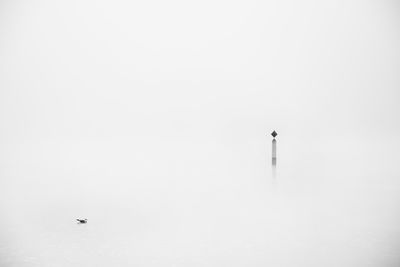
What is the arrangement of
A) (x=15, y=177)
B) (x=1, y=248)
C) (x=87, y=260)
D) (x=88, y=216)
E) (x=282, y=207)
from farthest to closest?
(x=15, y=177), (x=282, y=207), (x=88, y=216), (x=1, y=248), (x=87, y=260)

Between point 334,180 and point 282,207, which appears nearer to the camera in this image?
point 282,207

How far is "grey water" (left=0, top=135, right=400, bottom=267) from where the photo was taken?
11805mm

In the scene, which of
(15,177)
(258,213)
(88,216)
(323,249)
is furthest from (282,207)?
(15,177)

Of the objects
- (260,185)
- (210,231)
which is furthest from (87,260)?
(260,185)

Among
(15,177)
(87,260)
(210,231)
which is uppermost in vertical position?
(15,177)

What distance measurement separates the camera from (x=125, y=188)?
25.0m

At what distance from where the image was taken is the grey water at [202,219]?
11.8 m

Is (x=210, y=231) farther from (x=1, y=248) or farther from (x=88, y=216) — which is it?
(x=1, y=248)

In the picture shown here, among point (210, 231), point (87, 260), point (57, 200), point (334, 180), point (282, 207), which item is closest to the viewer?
point (87, 260)

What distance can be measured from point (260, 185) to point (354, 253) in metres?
14.0

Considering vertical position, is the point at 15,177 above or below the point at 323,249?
above

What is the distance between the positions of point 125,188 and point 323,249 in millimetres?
15174

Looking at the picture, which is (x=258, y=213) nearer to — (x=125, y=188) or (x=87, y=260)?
(x=87, y=260)

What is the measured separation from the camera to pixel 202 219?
658 inches
